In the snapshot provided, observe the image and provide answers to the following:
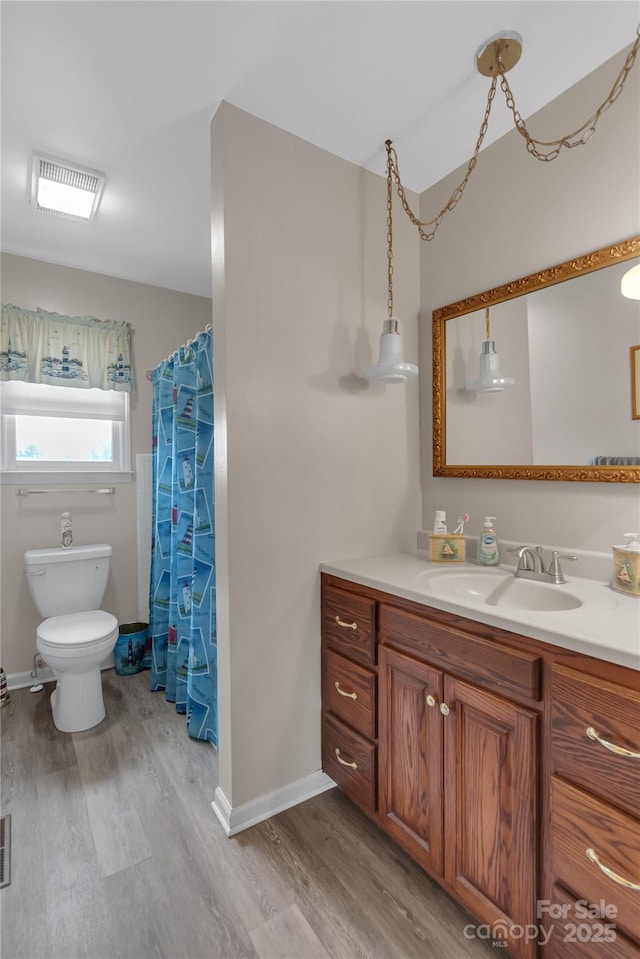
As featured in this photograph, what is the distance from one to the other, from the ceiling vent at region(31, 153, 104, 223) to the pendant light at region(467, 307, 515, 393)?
1788 mm

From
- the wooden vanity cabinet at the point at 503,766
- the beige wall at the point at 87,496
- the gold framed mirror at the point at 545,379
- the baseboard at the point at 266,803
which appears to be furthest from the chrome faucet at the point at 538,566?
the beige wall at the point at 87,496

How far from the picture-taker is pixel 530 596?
1412mm

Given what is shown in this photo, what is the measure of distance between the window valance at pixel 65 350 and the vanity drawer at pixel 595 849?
2908 mm

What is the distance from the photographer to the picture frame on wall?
1.33m

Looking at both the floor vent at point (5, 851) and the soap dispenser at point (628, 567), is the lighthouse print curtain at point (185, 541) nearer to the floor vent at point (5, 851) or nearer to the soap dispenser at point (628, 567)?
the floor vent at point (5, 851)

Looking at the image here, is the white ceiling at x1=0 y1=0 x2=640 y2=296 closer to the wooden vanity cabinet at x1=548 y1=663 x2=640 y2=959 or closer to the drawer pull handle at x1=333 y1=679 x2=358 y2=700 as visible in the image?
the wooden vanity cabinet at x1=548 y1=663 x2=640 y2=959

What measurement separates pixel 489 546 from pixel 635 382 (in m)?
0.70

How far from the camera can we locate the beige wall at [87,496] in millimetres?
2543

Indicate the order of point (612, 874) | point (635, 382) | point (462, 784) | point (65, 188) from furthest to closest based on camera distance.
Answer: point (65, 188)
point (635, 382)
point (462, 784)
point (612, 874)

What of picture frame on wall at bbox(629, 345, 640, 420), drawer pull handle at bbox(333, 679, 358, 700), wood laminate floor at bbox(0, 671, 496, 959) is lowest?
wood laminate floor at bbox(0, 671, 496, 959)

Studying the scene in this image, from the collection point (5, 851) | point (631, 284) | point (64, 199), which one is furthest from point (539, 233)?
point (5, 851)

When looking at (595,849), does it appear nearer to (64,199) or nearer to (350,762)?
(350,762)

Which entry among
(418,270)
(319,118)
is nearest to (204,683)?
(418,270)

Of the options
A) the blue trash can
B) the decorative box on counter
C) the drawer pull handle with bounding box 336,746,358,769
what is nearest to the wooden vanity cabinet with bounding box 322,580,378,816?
the drawer pull handle with bounding box 336,746,358,769
